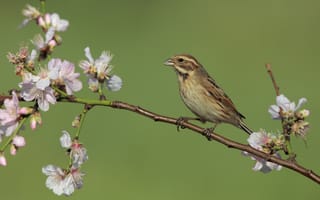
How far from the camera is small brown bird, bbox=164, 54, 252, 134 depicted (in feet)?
10.4

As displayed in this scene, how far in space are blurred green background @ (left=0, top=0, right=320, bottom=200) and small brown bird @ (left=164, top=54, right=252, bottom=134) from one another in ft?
12.2

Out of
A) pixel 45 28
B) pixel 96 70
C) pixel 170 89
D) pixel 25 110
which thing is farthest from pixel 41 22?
pixel 170 89

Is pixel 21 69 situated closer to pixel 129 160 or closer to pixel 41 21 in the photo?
pixel 41 21

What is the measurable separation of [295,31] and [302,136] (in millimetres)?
10320

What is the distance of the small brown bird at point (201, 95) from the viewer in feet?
10.4

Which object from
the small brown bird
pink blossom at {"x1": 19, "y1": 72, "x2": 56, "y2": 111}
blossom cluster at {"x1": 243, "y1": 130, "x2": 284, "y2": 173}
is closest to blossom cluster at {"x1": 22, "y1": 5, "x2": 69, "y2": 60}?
pink blossom at {"x1": 19, "y1": 72, "x2": 56, "y2": 111}

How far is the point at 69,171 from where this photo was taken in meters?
1.99

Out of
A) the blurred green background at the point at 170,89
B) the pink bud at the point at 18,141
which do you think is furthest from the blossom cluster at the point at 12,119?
the blurred green background at the point at 170,89

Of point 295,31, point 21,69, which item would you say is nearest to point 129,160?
point 295,31

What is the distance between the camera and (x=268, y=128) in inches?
307

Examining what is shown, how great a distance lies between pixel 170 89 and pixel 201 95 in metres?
6.17

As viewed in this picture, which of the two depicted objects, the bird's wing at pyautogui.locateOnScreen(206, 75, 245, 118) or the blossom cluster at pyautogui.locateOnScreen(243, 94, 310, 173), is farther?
the bird's wing at pyautogui.locateOnScreen(206, 75, 245, 118)

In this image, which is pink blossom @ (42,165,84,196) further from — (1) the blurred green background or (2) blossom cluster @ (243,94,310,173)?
(1) the blurred green background

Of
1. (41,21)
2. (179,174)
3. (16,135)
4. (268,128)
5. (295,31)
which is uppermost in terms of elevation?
(295,31)
